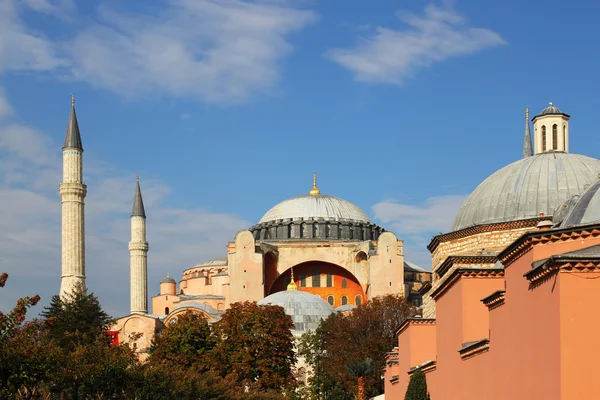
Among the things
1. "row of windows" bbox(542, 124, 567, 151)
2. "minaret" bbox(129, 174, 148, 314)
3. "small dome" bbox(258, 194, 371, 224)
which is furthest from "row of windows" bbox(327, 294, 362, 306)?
"row of windows" bbox(542, 124, 567, 151)

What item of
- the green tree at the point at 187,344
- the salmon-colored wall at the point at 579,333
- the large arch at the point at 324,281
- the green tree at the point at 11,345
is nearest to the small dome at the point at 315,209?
the large arch at the point at 324,281

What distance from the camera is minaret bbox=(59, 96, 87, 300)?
155 ft

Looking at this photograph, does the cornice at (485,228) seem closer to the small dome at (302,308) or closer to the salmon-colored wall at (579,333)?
the salmon-colored wall at (579,333)

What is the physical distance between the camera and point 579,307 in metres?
8.31

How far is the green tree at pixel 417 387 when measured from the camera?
1617 cm

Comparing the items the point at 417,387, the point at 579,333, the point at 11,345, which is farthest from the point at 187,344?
the point at 579,333

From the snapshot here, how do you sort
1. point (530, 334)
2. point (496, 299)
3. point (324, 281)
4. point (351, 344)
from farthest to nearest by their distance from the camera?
point (324, 281)
point (351, 344)
point (496, 299)
point (530, 334)

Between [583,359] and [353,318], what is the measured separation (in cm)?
3250

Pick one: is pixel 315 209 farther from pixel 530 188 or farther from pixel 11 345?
pixel 11 345

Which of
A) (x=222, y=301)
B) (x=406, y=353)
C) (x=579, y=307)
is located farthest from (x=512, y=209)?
(x=222, y=301)

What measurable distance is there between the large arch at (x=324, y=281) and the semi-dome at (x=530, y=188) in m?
33.0

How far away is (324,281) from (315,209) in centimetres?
475

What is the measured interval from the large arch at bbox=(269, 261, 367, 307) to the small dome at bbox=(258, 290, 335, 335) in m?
6.88

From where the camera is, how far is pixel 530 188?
84.1 feet
